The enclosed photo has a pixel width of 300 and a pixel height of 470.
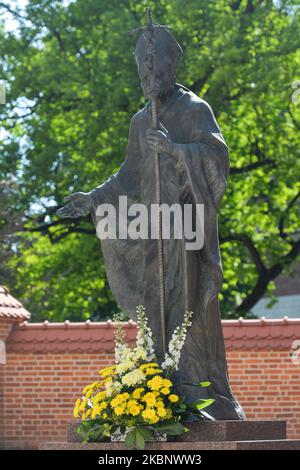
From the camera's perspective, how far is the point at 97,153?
23.1 m

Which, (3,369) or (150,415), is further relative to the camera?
(3,369)

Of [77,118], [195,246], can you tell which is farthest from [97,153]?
[195,246]

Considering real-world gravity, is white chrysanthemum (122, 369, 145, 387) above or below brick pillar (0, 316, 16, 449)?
below

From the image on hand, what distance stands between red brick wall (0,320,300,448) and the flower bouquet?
19.7 feet

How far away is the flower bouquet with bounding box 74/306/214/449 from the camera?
305 inches

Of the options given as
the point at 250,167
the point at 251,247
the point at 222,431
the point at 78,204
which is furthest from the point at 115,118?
the point at 222,431

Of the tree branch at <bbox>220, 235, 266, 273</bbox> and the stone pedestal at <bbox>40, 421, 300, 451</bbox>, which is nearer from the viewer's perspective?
the stone pedestal at <bbox>40, 421, 300, 451</bbox>

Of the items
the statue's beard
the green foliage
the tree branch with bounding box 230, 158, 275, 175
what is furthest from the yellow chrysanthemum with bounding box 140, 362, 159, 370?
the tree branch with bounding box 230, 158, 275, 175

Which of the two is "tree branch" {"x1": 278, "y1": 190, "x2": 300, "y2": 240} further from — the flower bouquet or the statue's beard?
the flower bouquet

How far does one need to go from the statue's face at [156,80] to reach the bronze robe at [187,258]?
0.10 m

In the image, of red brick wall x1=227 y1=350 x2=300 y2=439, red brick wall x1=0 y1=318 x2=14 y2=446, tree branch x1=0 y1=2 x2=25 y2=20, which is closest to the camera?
red brick wall x1=227 y1=350 x2=300 y2=439

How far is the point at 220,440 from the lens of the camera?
7789mm

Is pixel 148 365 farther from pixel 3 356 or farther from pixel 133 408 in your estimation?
pixel 3 356

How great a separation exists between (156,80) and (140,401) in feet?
8.06
